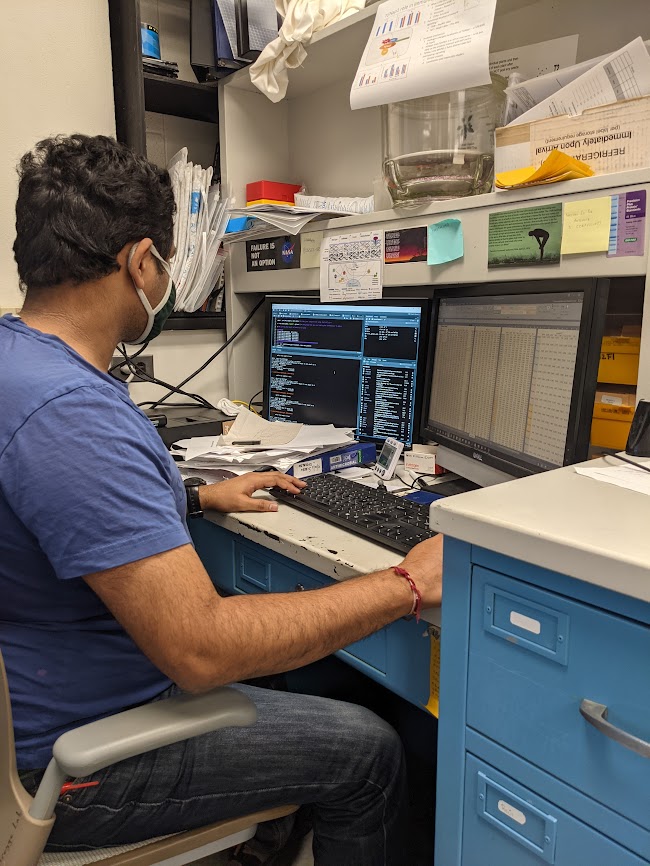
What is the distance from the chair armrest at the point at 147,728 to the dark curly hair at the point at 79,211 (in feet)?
1.78

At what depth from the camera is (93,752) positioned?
66cm

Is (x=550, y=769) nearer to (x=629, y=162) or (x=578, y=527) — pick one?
(x=578, y=527)

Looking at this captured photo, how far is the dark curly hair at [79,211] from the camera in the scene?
864 millimetres

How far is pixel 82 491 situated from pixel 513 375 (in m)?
0.73

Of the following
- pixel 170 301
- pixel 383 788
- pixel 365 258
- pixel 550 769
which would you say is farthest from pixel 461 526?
pixel 365 258

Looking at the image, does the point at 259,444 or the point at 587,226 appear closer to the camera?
the point at 587,226

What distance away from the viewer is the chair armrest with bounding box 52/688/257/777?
2.16 ft

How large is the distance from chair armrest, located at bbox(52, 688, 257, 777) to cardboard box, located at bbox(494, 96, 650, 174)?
96cm

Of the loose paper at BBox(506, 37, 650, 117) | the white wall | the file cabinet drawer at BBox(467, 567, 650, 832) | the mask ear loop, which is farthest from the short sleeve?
the white wall

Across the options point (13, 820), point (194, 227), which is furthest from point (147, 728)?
point (194, 227)

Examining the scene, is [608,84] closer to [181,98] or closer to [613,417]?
[613,417]

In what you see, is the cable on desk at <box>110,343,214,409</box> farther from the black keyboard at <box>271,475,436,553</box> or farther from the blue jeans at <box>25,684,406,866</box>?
the blue jeans at <box>25,684,406,866</box>

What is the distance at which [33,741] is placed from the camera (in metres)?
0.78

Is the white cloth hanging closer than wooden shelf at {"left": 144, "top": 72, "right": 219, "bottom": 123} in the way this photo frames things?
Yes
